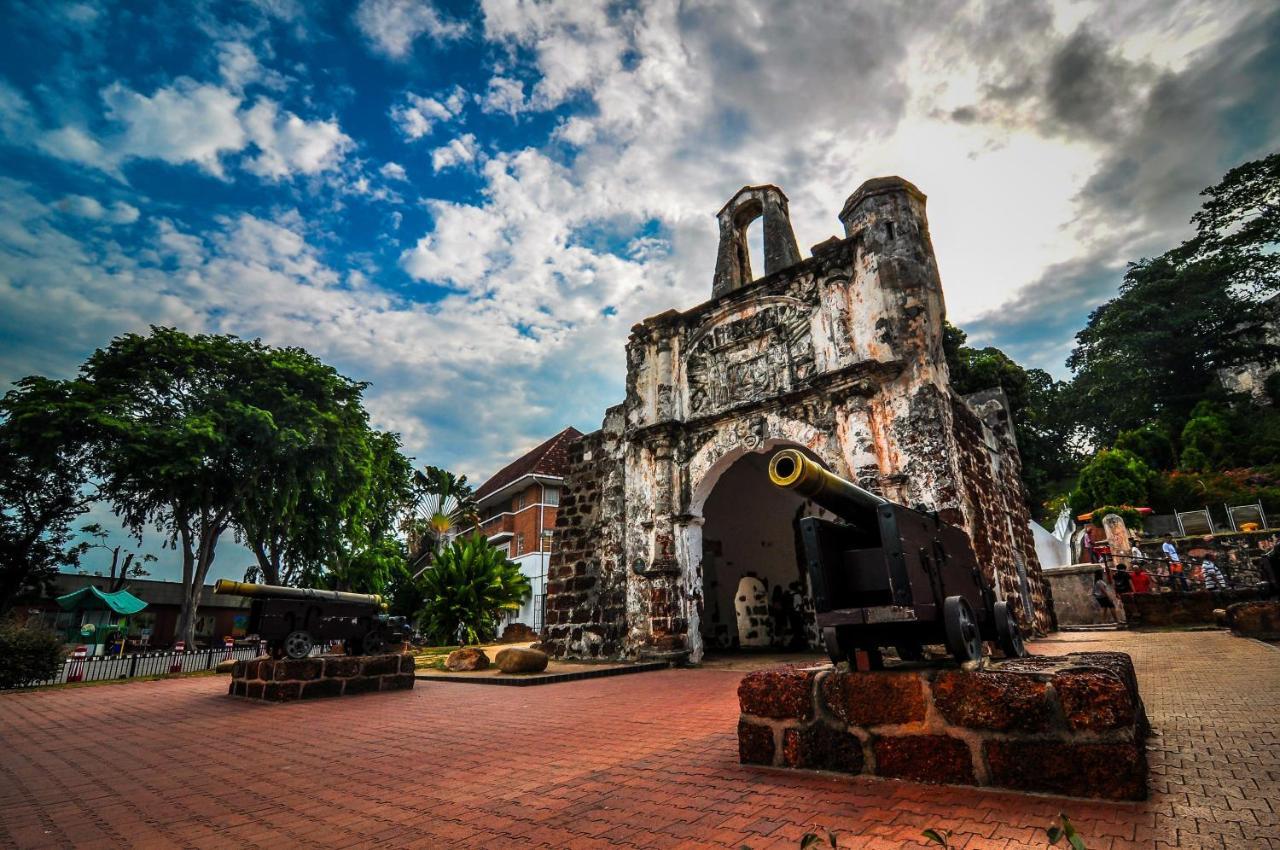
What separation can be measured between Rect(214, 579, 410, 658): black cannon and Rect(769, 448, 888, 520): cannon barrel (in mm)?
7554

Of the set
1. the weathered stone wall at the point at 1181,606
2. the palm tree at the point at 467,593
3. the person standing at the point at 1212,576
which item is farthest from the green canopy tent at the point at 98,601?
the person standing at the point at 1212,576

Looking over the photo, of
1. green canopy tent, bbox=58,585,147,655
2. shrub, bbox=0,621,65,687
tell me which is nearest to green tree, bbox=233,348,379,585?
green canopy tent, bbox=58,585,147,655

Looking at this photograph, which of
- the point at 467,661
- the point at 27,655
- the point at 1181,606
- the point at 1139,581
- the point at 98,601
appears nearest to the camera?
the point at 467,661

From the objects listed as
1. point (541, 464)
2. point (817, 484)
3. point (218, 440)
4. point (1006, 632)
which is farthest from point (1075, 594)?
point (218, 440)

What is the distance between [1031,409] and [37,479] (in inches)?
1753

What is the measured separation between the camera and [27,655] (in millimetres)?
10758

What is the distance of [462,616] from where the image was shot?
17.3 m

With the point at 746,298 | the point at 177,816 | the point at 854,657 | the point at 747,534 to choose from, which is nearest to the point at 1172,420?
the point at 747,534

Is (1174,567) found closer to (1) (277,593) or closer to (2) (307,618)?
(2) (307,618)

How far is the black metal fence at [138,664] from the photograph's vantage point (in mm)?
11820

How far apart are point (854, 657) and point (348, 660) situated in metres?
6.82

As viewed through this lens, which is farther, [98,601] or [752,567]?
[98,601]

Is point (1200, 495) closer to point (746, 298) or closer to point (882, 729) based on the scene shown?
point (746, 298)

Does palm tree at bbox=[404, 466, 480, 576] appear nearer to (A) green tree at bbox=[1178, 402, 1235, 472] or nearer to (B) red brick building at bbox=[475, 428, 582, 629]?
(B) red brick building at bbox=[475, 428, 582, 629]
